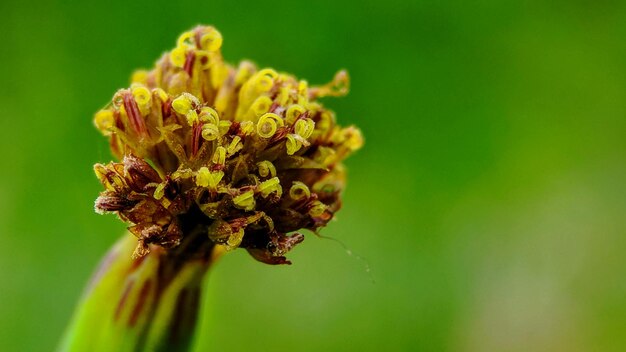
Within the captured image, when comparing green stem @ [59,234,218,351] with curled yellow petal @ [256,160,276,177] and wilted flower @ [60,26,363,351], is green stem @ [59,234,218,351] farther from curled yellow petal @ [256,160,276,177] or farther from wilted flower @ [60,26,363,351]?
curled yellow petal @ [256,160,276,177]

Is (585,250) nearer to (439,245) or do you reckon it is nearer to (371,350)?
(439,245)

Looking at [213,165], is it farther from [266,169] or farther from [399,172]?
[399,172]

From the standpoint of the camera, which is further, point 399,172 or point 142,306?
point 399,172

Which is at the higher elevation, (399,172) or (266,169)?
(399,172)

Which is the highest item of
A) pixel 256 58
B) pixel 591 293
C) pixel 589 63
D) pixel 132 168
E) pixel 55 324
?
pixel 589 63

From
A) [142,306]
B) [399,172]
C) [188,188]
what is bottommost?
[142,306]

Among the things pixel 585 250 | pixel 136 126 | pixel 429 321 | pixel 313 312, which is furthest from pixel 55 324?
pixel 585 250

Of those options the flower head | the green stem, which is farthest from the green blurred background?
the flower head

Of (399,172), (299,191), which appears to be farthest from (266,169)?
(399,172)
